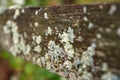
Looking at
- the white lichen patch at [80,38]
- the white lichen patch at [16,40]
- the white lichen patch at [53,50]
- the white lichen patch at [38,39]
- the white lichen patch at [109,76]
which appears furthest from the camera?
the white lichen patch at [16,40]

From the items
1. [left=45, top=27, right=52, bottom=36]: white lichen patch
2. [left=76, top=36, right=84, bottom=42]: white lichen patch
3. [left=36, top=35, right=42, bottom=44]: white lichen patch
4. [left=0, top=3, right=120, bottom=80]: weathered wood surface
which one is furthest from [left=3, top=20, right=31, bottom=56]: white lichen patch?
[left=76, top=36, right=84, bottom=42]: white lichen patch

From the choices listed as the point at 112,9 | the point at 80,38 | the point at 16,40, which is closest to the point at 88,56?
the point at 80,38

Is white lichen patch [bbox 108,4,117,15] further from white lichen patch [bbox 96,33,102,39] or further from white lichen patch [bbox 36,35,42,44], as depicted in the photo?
white lichen patch [bbox 36,35,42,44]

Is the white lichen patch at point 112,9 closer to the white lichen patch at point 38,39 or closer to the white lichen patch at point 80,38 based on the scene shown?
the white lichen patch at point 80,38

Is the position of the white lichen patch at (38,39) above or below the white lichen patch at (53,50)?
above

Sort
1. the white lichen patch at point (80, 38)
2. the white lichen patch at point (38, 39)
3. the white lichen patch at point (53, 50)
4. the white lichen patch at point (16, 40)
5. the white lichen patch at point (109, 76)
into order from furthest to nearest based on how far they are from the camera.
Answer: the white lichen patch at point (16, 40)
the white lichen patch at point (38, 39)
the white lichen patch at point (53, 50)
the white lichen patch at point (80, 38)
the white lichen patch at point (109, 76)

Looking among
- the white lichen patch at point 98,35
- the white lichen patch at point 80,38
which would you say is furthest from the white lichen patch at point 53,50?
the white lichen patch at point 98,35

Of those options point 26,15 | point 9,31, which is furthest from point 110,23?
point 9,31
